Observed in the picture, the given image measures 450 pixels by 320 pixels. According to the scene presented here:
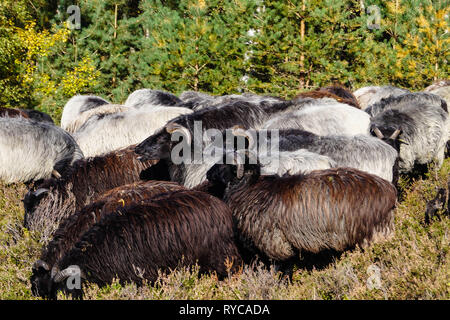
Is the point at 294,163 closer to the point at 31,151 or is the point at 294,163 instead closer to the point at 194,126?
the point at 194,126

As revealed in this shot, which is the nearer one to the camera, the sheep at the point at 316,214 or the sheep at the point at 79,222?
the sheep at the point at 79,222

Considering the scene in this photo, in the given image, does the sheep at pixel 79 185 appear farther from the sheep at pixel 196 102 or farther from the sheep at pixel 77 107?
the sheep at pixel 77 107

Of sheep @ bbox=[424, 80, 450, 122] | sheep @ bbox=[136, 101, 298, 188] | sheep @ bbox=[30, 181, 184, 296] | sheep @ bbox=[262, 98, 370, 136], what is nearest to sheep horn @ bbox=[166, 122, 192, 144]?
sheep @ bbox=[136, 101, 298, 188]

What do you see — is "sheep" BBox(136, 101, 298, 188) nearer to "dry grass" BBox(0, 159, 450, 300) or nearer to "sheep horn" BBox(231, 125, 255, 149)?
"sheep horn" BBox(231, 125, 255, 149)

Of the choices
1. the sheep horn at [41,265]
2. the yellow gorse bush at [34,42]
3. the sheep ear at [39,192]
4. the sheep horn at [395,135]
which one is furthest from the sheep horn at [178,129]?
the yellow gorse bush at [34,42]

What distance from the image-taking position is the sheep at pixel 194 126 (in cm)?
758

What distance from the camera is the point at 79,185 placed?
7.70 meters

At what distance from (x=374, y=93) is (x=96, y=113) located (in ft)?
20.4

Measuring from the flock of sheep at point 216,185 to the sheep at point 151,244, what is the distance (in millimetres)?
11

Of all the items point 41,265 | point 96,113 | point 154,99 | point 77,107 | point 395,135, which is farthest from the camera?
point 77,107

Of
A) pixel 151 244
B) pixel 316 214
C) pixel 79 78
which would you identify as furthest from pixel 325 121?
pixel 79 78

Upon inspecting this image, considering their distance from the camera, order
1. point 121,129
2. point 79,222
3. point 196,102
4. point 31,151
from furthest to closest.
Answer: point 196,102 < point 121,129 < point 31,151 < point 79,222
